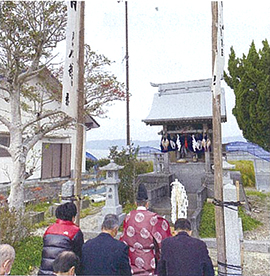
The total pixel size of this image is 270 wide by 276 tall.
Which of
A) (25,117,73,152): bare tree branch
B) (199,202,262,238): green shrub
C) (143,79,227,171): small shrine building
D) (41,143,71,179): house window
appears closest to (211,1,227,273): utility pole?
(199,202,262,238): green shrub

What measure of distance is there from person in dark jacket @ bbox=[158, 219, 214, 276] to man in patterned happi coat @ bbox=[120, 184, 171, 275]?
57 centimetres

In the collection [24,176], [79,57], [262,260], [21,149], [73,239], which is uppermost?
[79,57]

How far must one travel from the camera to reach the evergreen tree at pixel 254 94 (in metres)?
9.44

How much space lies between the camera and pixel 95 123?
16.3 m

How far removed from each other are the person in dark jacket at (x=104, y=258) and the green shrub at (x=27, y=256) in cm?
288

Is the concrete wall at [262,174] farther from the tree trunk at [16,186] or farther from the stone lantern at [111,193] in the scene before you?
the tree trunk at [16,186]

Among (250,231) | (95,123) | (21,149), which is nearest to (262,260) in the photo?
(250,231)

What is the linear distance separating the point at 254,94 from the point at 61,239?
382 inches

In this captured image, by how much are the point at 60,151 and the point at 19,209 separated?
8.65 m

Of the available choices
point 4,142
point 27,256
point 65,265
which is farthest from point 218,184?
point 4,142

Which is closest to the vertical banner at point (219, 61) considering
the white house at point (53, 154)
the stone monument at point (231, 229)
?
the stone monument at point (231, 229)

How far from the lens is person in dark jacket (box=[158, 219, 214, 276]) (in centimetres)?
217

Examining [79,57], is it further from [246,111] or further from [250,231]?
[246,111]

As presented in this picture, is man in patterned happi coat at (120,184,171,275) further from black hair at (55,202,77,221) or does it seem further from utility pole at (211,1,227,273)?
utility pole at (211,1,227,273)
